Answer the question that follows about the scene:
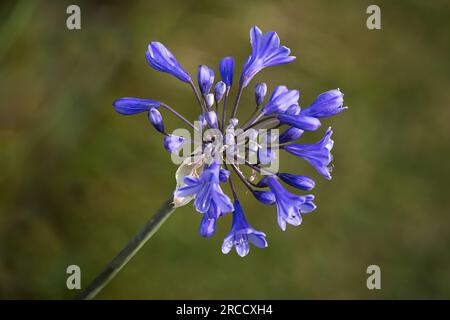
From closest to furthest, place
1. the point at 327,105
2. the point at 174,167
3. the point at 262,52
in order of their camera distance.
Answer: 1. the point at 327,105
2. the point at 262,52
3. the point at 174,167

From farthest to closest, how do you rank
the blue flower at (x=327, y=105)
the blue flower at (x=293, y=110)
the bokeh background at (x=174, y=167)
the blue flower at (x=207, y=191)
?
1. the bokeh background at (x=174, y=167)
2. the blue flower at (x=327, y=105)
3. the blue flower at (x=293, y=110)
4. the blue flower at (x=207, y=191)

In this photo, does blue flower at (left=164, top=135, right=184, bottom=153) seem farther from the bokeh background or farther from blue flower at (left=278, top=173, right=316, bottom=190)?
the bokeh background

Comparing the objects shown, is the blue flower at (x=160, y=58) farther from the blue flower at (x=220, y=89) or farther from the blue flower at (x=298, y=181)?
the blue flower at (x=298, y=181)

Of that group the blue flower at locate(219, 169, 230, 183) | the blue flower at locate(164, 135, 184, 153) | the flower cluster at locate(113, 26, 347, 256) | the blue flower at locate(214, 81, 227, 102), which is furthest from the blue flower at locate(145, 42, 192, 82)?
the blue flower at locate(219, 169, 230, 183)

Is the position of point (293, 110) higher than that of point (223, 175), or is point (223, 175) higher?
point (293, 110)

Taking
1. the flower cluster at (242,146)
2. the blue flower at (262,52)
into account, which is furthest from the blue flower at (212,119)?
the blue flower at (262,52)

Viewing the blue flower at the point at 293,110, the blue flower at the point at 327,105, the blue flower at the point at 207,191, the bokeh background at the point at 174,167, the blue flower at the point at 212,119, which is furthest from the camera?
the bokeh background at the point at 174,167

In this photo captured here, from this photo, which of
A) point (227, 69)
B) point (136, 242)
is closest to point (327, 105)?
point (227, 69)

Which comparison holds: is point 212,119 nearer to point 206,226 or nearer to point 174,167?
point 206,226
